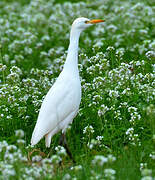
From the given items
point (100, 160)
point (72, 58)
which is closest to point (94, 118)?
point (72, 58)

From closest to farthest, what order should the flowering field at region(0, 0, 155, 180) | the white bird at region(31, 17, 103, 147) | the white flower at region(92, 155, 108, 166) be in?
the white flower at region(92, 155, 108, 166), the flowering field at region(0, 0, 155, 180), the white bird at region(31, 17, 103, 147)

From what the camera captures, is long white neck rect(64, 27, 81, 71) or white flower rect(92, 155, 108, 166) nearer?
white flower rect(92, 155, 108, 166)

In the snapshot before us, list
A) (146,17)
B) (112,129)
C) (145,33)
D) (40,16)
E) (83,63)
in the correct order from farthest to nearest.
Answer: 1. (40,16)
2. (146,17)
3. (145,33)
4. (83,63)
5. (112,129)

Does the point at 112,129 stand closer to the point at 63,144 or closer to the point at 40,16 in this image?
the point at 63,144

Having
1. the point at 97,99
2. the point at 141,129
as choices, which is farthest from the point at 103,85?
the point at 141,129

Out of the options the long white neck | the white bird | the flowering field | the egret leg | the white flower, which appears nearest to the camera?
the white flower

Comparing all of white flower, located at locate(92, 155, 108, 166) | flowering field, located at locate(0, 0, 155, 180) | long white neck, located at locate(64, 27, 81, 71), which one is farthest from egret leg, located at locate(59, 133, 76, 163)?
white flower, located at locate(92, 155, 108, 166)

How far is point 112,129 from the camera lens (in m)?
7.04

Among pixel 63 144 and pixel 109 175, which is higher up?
pixel 109 175

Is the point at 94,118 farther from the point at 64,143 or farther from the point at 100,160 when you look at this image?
the point at 100,160

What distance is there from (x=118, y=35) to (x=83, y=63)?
3456mm

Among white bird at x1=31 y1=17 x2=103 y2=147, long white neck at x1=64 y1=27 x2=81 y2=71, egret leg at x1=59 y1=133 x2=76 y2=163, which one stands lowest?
egret leg at x1=59 y1=133 x2=76 y2=163

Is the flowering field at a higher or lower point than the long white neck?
lower

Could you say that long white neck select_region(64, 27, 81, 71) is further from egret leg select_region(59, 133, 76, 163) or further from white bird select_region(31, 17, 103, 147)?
egret leg select_region(59, 133, 76, 163)
